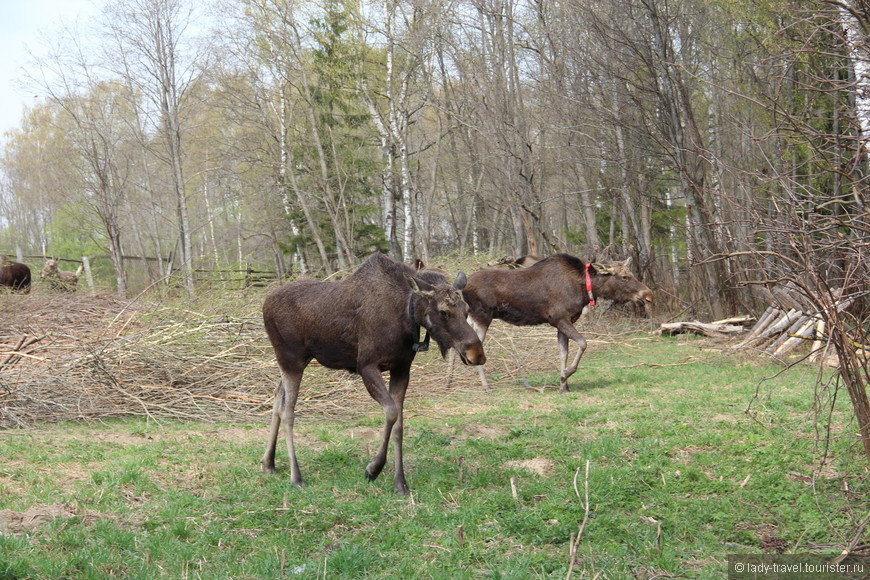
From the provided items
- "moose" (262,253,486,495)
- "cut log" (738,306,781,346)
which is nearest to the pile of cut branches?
"moose" (262,253,486,495)

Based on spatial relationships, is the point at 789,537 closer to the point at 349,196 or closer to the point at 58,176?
the point at 349,196

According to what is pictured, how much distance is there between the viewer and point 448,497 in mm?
6266

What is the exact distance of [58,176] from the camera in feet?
133

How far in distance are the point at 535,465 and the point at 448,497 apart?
48.8 inches

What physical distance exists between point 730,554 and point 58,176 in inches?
1697

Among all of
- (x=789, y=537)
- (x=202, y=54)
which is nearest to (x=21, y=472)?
(x=789, y=537)

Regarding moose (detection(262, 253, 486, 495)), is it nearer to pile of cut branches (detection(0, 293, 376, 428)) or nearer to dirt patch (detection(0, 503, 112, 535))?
dirt patch (detection(0, 503, 112, 535))

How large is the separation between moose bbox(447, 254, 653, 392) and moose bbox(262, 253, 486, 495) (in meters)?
6.14

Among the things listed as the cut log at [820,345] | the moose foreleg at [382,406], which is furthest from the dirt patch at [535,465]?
the cut log at [820,345]

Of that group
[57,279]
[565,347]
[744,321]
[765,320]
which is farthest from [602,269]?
[57,279]

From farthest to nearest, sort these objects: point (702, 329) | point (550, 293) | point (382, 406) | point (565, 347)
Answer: point (702, 329) → point (550, 293) → point (565, 347) → point (382, 406)

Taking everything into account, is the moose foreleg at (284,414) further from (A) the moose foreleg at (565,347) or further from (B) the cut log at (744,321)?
(B) the cut log at (744,321)

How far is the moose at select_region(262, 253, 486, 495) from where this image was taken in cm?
657

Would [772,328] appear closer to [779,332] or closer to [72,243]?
[779,332]
